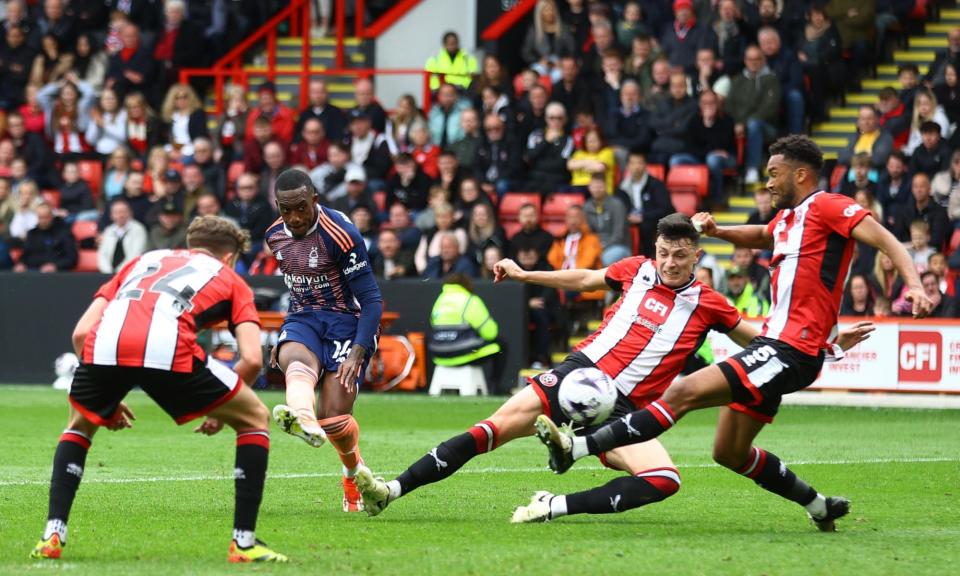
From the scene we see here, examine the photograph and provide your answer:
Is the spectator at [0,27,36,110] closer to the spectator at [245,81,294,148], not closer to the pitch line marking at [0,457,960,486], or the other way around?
the spectator at [245,81,294,148]

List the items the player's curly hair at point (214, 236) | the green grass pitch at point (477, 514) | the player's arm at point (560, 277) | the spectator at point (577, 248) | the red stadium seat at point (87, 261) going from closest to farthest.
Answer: the green grass pitch at point (477, 514), the player's curly hair at point (214, 236), the player's arm at point (560, 277), the spectator at point (577, 248), the red stadium seat at point (87, 261)

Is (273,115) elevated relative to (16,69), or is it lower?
lower

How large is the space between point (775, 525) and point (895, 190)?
11.9 m

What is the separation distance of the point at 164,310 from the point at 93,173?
18.7 meters

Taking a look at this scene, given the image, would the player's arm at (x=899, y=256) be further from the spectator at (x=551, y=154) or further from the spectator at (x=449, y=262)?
the spectator at (x=551, y=154)

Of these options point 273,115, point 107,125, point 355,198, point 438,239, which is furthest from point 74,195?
point 438,239

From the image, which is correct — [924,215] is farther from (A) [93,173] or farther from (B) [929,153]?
(A) [93,173]

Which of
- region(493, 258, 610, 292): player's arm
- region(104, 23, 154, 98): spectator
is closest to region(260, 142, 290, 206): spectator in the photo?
region(104, 23, 154, 98): spectator

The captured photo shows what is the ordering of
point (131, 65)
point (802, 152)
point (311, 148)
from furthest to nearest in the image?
1. point (131, 65)
2. point (311, 148)
3. point (802, 152)

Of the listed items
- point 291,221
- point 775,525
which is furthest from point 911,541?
point 291,221

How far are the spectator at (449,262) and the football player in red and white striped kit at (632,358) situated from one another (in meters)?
11.6

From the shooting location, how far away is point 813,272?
27.5ft

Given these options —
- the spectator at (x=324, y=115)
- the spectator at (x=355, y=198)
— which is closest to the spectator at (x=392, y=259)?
the spectator at (x=355, y=198)

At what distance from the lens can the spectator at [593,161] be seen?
2142 cm
